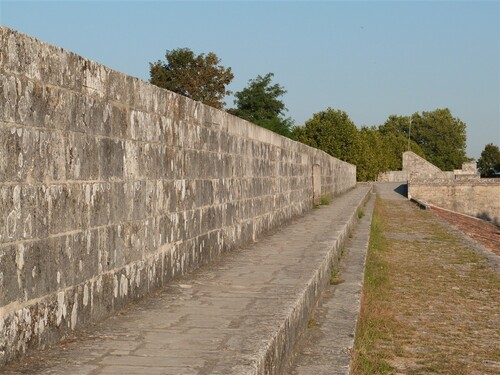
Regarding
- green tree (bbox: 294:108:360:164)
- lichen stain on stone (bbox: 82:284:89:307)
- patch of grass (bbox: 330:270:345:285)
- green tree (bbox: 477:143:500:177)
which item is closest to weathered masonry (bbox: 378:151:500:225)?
green tree (bbox: 294:108:360:164)

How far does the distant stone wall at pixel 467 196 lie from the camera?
167 ft

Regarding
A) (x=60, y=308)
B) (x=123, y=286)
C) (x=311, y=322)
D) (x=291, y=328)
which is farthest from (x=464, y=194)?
(x=60, y=308)

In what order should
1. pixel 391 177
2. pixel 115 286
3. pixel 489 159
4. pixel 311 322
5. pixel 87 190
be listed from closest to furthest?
pixel 87 190, pixel 115 286, pixel 311 322, pixel 391 177, pixel 489 159

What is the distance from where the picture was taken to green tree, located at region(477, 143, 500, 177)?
12288 cm

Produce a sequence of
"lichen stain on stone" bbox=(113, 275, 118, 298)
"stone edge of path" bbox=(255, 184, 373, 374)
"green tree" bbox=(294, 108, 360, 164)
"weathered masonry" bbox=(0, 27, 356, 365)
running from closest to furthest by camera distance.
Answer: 1. "weathered masonry" bbox=(0, 27, 356, 365)
2. "stone edge of path" bbox=(255, 184, 373, 374)
3. "lichen stain on stone" bbox=(113, 275, 118, 298)
4. "green tree" bbox=(294, 108, 360, 164)

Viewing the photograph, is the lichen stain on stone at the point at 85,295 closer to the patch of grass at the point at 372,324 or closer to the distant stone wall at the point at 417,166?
the patch of grass at the point at 372,324

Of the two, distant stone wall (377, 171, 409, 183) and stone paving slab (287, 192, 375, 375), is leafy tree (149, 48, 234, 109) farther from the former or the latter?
stone paving slab (287, 192, 375, 375)

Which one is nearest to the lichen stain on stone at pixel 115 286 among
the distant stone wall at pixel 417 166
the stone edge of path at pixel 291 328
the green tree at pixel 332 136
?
the stone edge of path at pixel 291 328

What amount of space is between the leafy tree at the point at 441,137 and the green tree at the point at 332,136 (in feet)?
243

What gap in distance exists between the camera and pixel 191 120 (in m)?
7.02

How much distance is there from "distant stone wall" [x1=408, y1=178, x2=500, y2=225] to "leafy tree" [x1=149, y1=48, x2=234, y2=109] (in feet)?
61.1

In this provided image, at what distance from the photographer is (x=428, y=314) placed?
→ 8.10m

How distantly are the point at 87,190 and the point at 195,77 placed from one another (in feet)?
188

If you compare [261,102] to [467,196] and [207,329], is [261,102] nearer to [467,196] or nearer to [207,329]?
[467,196]
